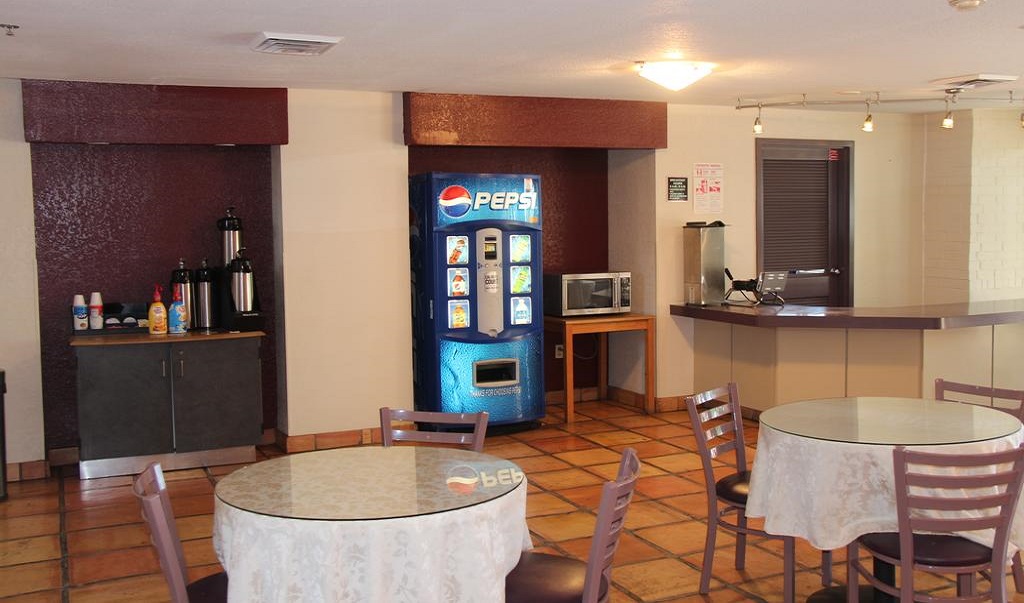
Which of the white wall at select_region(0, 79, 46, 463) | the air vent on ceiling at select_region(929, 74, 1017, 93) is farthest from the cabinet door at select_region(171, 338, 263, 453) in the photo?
the air vent on ceiling at select_region(929, 74, 1017, 93)

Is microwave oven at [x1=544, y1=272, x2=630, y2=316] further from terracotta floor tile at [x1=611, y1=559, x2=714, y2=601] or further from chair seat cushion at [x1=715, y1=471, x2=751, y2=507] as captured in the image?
chair seat cushion at [x1=715, y1=471, x2=751, y2=507]

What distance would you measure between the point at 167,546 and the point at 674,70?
3.95 meters

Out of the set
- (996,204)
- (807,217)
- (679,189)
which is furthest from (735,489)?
(996,204)

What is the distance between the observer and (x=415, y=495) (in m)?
3.01

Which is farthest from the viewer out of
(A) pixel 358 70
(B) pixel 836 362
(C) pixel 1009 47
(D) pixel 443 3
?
(B) pixel 836 362

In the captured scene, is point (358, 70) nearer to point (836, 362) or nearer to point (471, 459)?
point (471, 459)

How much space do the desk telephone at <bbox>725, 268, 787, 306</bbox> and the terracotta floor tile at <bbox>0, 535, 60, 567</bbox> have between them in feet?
15.9

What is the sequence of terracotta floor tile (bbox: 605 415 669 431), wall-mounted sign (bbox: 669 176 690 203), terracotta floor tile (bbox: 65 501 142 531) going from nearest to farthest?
1. terracotta floor tile (bbox: 65 501 142 531)
2. terracotta floor tile (bbox: 605 415 669 431)
3. wall-mounted sign (bbox: 669 176 690 203)

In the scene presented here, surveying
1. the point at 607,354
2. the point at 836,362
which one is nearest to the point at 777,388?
the point at 836,362

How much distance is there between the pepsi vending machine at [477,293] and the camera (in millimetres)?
6961

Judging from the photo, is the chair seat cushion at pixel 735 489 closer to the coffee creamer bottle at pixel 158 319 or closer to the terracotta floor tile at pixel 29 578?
the terracotta floor tile at pixel 29 578

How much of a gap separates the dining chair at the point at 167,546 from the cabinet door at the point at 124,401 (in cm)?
322

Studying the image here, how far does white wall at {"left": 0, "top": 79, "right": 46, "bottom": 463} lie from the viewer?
6066 millimetres

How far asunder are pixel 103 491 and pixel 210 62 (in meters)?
2.57
